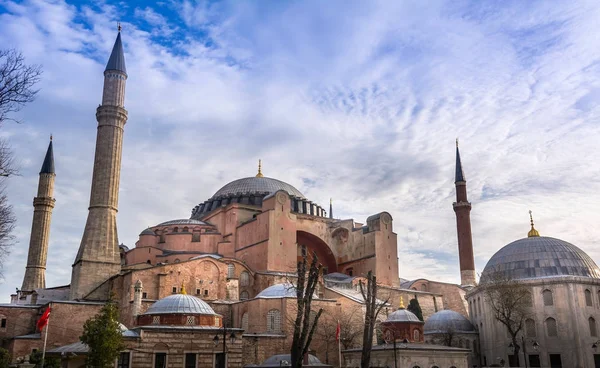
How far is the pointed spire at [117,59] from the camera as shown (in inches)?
1277

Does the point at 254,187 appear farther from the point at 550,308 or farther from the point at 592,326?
the point at 592,326

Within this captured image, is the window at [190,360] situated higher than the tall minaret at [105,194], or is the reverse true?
the tall minaret at [105,194]

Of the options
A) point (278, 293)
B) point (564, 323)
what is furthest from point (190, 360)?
point (564, 323)

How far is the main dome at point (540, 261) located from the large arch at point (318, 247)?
10.3 m

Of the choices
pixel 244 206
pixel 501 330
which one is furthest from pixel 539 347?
pixel 244 206

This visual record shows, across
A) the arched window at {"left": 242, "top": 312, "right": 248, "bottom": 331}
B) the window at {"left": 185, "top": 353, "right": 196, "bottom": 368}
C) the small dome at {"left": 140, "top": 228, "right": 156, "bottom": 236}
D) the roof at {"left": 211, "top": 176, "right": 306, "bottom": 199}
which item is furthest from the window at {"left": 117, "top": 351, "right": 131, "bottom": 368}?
the roof at {"left": 211, "top": 176, "right": 306, "bottom": 199}

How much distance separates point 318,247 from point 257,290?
8.14 m

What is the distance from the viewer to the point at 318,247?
38062mm

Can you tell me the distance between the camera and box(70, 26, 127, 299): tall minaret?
2858 centimetres

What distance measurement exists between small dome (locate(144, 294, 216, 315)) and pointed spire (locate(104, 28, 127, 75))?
50.0ft

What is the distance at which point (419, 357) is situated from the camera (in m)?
22.1

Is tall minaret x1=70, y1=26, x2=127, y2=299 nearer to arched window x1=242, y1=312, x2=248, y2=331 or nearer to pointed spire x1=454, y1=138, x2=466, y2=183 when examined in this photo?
arched window x1=242, y1=312, x2=248, y2=331

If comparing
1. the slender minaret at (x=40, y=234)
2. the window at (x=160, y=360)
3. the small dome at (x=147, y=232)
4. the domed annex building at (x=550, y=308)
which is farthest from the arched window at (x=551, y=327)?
the slender minaret at (x=40, y=234)

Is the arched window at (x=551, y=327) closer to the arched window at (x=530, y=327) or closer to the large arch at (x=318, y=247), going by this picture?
the arched window at (x=530, y=327)
